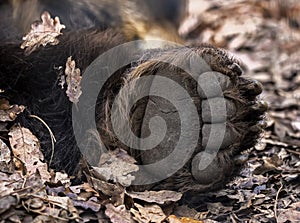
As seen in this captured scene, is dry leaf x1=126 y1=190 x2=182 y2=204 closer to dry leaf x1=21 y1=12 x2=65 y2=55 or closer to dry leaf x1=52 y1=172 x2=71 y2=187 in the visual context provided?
dry leaf x1=52 y1=172 x2=71 y2=187

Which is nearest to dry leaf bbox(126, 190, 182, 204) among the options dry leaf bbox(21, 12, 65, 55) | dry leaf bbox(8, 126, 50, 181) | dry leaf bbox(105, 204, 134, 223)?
dry leaf bbox(105, 204, 134, 223)

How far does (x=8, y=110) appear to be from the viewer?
189 cm

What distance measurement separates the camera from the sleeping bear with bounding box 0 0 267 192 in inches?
70.0

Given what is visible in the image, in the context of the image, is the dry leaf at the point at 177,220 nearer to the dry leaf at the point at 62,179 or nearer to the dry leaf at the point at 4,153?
the dry leaf at the point at 62,179

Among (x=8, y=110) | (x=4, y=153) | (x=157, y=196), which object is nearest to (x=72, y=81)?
(x=8, y=110)

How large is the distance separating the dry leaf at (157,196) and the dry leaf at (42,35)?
0.64m

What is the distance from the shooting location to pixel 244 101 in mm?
1866

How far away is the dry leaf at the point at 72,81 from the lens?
6.33 feet

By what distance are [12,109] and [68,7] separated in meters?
1.03

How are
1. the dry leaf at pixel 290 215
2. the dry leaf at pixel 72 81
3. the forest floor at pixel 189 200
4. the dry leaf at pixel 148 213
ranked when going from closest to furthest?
the forest floor at pixel 189 200
the dry leaf at pixel 148 213
the dry leaf at pixel 290 215
the dry leaf at pixel 72 81

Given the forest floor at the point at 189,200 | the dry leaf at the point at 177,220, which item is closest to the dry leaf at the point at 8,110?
the forest floor at the point at 189,200

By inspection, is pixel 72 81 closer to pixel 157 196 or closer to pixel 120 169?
pixel 120 169

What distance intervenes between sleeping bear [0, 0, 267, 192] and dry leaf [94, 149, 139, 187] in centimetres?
2

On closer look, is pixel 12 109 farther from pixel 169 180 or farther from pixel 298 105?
pixel 298 105
